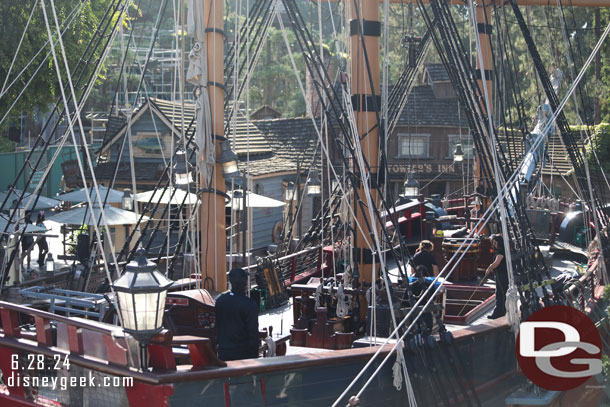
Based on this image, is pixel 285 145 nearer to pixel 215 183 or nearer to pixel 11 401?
pixel 215 183

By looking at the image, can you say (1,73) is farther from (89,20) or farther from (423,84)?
(423,84)

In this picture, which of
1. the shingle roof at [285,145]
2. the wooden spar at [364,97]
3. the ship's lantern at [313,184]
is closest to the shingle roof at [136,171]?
the shingle roof at [285,145]

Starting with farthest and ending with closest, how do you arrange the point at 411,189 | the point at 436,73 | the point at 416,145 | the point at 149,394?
the point at 436,73 → the point at 416,145 → the point at 411,189 → the point at 149,394

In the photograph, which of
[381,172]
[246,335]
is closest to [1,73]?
[381,172]

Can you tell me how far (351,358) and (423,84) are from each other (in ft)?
97.1

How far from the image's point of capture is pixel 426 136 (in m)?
33.6

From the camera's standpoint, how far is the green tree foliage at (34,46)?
17.8 m

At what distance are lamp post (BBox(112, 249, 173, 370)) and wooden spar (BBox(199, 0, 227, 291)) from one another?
3.66 meters

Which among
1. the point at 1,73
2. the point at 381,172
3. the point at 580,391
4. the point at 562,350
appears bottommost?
the point at 580,391

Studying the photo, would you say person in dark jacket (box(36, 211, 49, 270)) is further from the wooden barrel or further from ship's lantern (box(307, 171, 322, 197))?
the wooden barrel

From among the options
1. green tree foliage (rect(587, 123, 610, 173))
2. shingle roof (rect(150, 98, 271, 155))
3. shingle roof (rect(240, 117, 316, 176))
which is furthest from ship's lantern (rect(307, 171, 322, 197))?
green tree foliage (rect(587, 123, 610, 173))

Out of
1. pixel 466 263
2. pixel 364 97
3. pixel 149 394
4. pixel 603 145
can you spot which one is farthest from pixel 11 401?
pixel 603 145

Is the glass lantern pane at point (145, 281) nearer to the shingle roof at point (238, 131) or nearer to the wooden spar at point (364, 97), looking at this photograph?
the wooden spar at point (364, 97)

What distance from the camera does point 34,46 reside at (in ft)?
61.0
